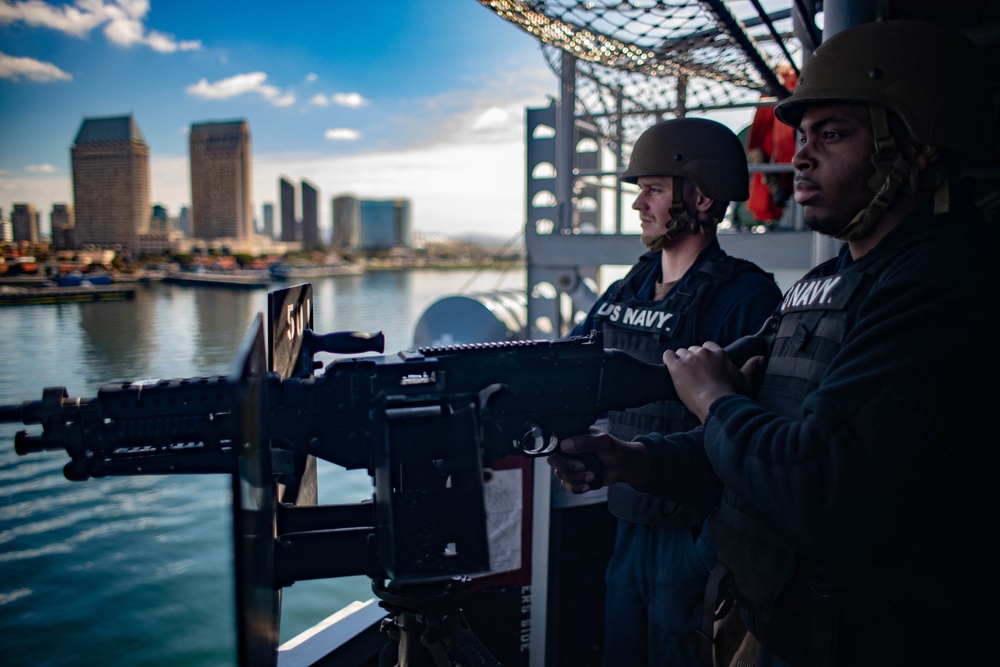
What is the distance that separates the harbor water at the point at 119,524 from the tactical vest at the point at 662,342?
1.01 meters

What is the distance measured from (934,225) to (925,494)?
46cm

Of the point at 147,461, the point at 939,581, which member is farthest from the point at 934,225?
the point at 147,461

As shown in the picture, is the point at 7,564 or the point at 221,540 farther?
the point at 221,540

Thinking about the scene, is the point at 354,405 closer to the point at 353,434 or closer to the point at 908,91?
the point at 353,434

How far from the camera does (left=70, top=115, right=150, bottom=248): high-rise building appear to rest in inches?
109

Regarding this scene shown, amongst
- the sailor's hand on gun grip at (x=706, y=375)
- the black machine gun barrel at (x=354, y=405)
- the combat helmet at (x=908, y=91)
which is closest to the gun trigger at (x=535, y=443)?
the black machine gun barrel at (x=354, y=405)

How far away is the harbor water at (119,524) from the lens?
7.80ft

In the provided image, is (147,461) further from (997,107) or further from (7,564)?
(7,564)

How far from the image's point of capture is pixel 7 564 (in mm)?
4699

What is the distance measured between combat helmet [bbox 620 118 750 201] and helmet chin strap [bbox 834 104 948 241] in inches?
39.8

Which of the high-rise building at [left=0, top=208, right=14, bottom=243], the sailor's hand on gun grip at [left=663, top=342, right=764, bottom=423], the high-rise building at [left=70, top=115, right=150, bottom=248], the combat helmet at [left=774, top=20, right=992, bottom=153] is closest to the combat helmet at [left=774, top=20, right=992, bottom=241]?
the combat helmet at [left=774, top=20, right=992, bottom=153]

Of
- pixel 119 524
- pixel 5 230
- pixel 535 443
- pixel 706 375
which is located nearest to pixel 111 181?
pixel 5 230

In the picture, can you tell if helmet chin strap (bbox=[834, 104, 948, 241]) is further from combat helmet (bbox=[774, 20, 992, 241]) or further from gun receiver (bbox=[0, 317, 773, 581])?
gun receiver (bbox=[0, 317, 773, 581])

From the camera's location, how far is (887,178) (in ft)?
3.73
